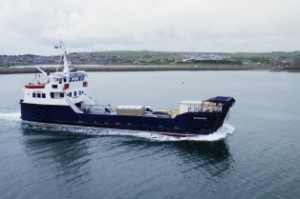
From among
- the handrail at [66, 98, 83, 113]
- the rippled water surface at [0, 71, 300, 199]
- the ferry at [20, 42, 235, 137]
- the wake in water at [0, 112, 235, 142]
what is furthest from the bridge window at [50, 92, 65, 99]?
the rippled water surface at [0, 71, 300, 199]

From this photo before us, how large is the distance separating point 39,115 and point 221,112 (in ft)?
60.6

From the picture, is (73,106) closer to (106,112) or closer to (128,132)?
(106,112)

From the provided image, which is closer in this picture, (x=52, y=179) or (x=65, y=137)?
(x=52, y=179)

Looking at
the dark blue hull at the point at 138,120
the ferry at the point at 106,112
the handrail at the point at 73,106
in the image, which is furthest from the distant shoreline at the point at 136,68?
the handrail at the point at 73,106

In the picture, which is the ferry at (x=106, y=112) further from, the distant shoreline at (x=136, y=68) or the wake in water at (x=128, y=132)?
the distant shoreline at (x=136, y=68)

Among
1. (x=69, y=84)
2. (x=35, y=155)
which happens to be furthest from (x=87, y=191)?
(x=69, y=84)

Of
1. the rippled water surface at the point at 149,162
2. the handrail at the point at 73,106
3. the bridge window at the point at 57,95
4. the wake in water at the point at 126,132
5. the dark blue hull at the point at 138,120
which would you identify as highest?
the bridge window at the point at 57,95

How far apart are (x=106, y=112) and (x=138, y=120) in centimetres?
403

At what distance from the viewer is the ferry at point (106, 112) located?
3234cm

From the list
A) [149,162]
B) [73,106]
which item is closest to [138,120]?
[73,106]

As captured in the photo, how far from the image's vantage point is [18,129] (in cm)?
3666

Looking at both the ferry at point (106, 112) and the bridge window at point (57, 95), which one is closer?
the ferry at point (106, 112)

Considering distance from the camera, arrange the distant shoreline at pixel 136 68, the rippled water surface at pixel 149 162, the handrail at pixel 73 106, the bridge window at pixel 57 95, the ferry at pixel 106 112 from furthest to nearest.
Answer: the distant shoreline at pixel 136 68 < the bridge window at pixel 57 95 < the handrail at pixel 73 106 < the ferry at pixel 106 112 < the rippled water surface at pixel 149 162

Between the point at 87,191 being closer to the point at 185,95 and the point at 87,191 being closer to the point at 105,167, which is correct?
the point at 105,167
